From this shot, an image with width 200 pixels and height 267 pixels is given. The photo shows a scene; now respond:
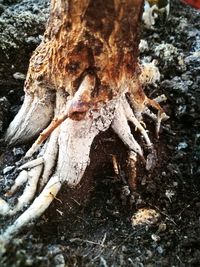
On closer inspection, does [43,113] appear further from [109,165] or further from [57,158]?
[109,165]

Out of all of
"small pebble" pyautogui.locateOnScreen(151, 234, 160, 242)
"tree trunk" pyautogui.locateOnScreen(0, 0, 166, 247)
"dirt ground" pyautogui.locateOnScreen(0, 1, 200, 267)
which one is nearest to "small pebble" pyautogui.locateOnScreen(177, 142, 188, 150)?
"dirt ground" pyautogui.locateOnScreen(0, 1, 200, 267)

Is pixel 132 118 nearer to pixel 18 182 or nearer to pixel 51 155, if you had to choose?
pixel 51 155

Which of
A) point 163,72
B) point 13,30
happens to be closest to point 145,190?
point 163,72

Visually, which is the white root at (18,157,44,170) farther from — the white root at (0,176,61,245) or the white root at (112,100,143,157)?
the white root at (112,100,143,157)

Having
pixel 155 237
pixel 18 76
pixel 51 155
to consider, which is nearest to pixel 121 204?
pixel 155 237

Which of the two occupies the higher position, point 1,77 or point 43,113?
point 1,77

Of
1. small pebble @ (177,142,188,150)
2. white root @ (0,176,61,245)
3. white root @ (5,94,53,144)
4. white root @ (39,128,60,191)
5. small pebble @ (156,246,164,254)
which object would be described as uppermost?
white root @ (5,94,53,144)
